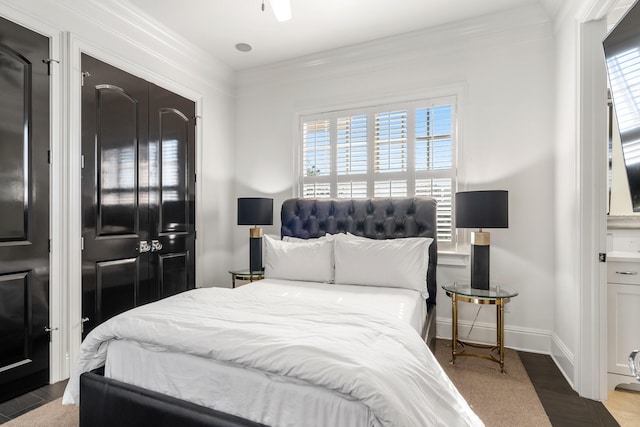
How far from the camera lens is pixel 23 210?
2.26 meters

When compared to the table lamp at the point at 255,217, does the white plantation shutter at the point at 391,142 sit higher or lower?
higher

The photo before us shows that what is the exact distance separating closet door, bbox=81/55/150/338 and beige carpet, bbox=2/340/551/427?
0.68 m

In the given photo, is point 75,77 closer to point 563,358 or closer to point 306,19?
point 306,19

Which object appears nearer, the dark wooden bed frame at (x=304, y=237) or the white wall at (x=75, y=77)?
the dark wooden bed frame at (x=304, y=237)

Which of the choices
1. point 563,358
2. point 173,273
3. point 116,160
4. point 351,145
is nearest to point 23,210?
point 116,160

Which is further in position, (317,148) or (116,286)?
(317,148)

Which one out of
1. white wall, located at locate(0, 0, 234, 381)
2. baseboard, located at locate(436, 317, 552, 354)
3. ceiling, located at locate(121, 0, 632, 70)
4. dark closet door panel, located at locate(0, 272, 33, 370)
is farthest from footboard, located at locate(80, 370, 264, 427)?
ceiling, located at locate(121, 0, 632, 70)

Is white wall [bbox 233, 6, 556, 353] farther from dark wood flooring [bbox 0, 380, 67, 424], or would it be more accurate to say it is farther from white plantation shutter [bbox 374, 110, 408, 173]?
dark wood flooring [bbox 0, 380, 67, 424]

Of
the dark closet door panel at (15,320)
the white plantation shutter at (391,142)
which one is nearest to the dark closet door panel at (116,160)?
the dark closet door panel at (15,320)

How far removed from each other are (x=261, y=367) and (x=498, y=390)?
1.84 metres

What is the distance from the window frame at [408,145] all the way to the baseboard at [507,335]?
71cm

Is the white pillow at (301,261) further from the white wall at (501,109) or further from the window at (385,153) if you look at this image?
the white wall at (501,109)

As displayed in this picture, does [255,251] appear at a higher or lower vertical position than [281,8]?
lower

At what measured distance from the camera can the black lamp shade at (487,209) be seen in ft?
8.50
